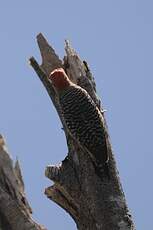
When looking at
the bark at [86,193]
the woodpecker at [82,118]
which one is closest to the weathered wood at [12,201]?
the bark at [86,193]

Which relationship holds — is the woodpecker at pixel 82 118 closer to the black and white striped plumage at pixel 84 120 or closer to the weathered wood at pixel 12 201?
the black and white striped plumage at pixel 84 120

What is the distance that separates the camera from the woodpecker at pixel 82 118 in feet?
26.0

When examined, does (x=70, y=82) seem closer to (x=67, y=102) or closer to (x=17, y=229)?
(x=67, y=102)

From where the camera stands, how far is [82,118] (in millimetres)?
8773

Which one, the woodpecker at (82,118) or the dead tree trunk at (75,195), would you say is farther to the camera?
the woodpecker at (82,118)

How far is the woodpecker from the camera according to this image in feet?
26.0

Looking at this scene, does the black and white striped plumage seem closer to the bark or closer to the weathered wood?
the bark

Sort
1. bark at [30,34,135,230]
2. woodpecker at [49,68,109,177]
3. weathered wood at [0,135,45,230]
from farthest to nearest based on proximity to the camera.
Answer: woodpecker at [49,68,109,177], bark at [30,34,135,230], weathered wood at [0,135,45,230]

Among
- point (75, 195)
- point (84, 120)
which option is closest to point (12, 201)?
point (75, 195)

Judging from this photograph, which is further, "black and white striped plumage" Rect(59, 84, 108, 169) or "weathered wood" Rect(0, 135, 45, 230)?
"black and white striped plumage" Rect(59, 84, 108, 169)

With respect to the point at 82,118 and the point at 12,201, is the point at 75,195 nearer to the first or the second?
the point at 12,201

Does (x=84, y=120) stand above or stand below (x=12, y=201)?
above

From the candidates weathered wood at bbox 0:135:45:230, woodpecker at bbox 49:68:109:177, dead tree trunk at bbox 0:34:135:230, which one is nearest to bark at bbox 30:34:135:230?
dead tree trunk at bbox 0:34:135:230

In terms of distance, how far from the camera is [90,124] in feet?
27.8
